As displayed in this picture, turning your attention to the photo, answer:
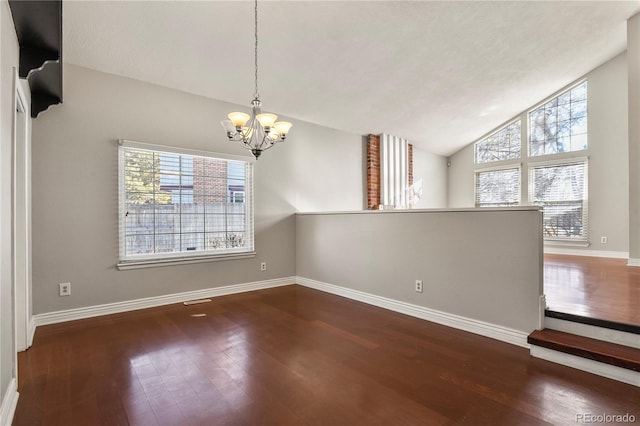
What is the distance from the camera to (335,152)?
5.82 metres

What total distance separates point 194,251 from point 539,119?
24.5ft

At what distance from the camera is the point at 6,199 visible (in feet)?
5.65

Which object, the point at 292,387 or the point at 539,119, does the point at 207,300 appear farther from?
the point at 539,119

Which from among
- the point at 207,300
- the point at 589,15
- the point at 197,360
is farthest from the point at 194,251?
the point at 589,15

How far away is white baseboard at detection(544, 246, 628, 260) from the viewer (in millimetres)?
5616

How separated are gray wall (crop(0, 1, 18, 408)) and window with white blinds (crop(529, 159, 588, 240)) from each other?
8.13 metres

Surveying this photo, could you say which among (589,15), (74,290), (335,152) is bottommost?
(74,290)

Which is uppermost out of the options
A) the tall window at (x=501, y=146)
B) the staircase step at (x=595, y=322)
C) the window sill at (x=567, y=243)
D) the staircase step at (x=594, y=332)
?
the tall window at (x=501, y=146)

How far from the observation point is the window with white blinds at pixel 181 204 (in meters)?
3.68

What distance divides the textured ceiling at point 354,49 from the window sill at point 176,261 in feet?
7.23

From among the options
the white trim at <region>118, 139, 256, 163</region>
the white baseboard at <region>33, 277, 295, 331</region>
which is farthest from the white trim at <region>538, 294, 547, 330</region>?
the white trim at <region>118, 139, 256, 163</region>

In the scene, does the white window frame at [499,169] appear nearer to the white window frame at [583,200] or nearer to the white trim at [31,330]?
the white window frame at [583,200]

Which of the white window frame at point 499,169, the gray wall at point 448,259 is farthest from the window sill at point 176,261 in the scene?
the white window frame at point 499,169

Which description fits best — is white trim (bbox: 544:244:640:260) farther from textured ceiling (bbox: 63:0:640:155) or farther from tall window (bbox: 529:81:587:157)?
textured ceiling (bbox: 63:0:640:155)
